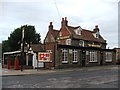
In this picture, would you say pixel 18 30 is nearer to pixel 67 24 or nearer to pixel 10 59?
pixel 67 24

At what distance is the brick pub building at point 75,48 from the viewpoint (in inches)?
1563

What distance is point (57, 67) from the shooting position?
127ft

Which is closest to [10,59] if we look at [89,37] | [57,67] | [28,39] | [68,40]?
[57,67]

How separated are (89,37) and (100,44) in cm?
337

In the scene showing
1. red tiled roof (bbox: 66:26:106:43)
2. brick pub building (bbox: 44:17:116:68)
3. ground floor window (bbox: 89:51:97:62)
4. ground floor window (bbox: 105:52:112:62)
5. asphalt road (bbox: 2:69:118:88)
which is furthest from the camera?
ground floor window (bbox: 105:52:112:62)

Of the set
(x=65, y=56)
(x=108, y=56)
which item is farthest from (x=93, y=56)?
(x=65, y=56)

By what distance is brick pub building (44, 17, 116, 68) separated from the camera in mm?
39688

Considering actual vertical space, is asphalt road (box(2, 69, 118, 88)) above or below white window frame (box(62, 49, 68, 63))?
below

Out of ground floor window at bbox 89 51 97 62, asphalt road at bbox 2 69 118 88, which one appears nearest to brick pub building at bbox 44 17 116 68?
ground floor window at bbox 89 51 97 62

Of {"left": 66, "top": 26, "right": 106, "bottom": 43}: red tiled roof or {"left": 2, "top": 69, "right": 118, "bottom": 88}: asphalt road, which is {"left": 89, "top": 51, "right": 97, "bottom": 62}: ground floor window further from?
{"left": 2, "top": 69, "right": 118, "bottom": 88}: asphalt road

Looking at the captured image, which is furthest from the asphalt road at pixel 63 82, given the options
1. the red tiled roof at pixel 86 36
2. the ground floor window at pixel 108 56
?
the ground floor window at pixel 108 56

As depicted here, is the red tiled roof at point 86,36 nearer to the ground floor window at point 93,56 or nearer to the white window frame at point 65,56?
the ground floor window at point 93,56

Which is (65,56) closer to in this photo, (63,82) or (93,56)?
(93,56)

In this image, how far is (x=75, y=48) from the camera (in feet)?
140
